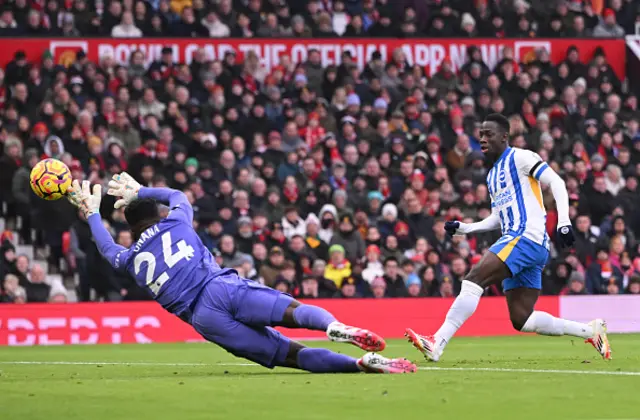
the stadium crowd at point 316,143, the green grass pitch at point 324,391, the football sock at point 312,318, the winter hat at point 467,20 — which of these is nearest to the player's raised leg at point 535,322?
the green grass pitch at point 324,391

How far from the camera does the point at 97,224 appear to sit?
1061 cm

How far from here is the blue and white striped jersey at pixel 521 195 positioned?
11.6 m

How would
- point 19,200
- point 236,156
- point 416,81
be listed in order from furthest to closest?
point 416,81
point 236,156
point 19,200

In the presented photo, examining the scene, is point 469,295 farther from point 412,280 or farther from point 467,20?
point 467,20

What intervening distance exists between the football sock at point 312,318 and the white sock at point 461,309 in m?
2.21

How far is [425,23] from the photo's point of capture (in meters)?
27.1

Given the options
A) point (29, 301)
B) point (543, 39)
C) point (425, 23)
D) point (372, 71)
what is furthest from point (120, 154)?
point (543, 39)

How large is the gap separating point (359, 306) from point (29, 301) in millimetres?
5320

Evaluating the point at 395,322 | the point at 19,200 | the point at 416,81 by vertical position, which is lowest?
the point at 395,322

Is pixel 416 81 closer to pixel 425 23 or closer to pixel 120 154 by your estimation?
pixel 425 23

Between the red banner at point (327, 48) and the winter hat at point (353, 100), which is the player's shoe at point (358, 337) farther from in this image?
the red banner at point (327, 48)

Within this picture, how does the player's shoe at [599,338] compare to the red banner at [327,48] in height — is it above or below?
below

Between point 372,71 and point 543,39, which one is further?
point 543,39

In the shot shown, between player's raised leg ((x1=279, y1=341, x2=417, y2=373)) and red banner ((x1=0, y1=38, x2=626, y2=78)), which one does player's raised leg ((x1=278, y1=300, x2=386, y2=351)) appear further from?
red banner ((x1=0, y1=38, x2=626, y2=78))
